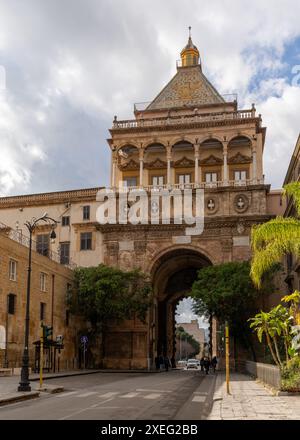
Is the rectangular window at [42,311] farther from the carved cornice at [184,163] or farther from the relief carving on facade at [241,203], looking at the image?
the carved cornice at [184,163]

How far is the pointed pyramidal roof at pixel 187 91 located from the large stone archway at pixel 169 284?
1436 cm

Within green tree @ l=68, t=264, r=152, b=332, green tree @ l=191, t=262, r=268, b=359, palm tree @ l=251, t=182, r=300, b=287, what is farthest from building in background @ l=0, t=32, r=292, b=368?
palm tree @ l=251, t=182, r=300, b=287

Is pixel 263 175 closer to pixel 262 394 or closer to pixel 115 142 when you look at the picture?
pixel 115 142

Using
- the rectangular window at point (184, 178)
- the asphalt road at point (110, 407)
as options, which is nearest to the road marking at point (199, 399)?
the asphalt road at point (110, 407)

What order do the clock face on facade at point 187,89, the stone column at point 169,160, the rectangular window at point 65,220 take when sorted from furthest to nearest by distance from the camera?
the clock face on facade at point 187,89 < the rectangular window at point 65,220 < the stone column at point 169,160

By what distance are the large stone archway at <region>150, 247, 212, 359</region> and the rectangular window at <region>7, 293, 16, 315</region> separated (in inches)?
659

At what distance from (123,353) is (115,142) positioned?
18.5 metres

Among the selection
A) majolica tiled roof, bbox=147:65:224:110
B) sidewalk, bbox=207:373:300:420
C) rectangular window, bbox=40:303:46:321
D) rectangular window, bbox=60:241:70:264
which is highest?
majolica tiled roof, bbox=147:65:224:110

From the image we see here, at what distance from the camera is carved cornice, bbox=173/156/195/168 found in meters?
52.6

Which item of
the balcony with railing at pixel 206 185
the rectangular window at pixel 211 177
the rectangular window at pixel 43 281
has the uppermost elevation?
the rectangular window at pixel 211 177

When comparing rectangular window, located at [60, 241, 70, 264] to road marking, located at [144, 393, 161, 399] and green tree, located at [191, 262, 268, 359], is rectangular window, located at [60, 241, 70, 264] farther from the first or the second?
road marking, located at [144, 393, 161, 399]

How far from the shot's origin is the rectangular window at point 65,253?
50.6 meters
